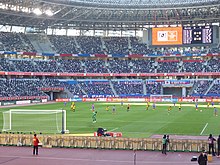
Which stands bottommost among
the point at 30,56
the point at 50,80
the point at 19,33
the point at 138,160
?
the point at 138,160

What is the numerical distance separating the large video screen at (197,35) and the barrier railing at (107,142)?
60510 mm

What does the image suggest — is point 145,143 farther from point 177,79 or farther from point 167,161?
point 177,79

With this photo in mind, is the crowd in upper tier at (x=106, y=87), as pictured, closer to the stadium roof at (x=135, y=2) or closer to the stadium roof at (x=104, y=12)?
the stadium roof at (x=104, y=12)

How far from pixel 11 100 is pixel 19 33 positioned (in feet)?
95.9

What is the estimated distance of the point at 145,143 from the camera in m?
26.7

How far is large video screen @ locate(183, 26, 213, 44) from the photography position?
273 feet

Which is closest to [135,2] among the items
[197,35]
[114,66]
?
[197,35]

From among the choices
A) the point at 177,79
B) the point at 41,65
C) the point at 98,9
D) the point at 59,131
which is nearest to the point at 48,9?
the point at 98,9

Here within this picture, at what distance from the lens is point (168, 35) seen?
84.1 metres

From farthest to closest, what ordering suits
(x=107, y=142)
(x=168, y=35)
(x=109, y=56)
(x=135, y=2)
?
(x=109, y=56), (x=135, y=2), (x=168, y=35), (x=107, y=142)

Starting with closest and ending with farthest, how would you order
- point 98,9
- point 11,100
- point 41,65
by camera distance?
point 11,100 < point 98,9 < point 41,65

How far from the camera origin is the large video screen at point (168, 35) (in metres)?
83.6

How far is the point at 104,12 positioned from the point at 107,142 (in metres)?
68.4

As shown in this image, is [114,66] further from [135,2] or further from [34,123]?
[34,123]
